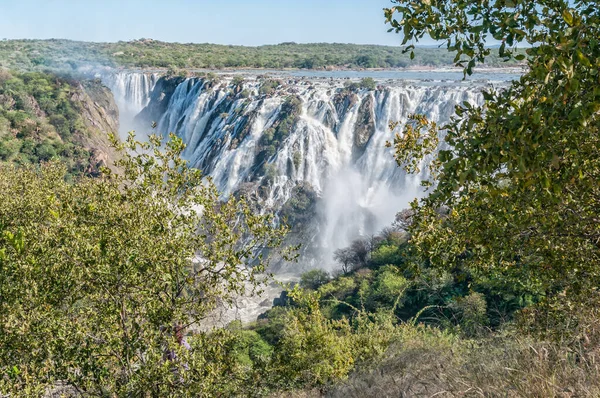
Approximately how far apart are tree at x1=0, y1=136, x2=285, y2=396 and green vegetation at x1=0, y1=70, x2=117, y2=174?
3760cm

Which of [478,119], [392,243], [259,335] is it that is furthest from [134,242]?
[392,243]

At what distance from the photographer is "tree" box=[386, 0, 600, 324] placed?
2975mm

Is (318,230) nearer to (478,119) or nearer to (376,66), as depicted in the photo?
(478,119)


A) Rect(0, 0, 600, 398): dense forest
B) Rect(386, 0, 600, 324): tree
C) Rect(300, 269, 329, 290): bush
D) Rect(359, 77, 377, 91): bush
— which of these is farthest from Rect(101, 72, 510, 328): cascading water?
Rect(386, 0, 600, 324): tree

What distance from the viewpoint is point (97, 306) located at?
23.9 feet

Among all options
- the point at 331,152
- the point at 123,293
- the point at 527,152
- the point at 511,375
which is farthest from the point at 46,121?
the point at 527,152

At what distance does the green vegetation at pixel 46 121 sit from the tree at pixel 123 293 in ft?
123

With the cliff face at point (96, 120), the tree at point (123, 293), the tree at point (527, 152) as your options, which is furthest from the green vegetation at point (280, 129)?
the tree at point (527, 152)

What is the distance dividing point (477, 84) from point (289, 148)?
16.0 meters

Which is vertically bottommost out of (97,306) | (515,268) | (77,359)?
(77,359)

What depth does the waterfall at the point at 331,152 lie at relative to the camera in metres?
40.8

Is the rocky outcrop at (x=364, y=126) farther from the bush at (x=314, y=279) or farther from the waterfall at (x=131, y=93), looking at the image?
the waterfall at (x=131, y=93)

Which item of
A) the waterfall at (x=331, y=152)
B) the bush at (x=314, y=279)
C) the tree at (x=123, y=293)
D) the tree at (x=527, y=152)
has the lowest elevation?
the bush at (x=314, y=279)

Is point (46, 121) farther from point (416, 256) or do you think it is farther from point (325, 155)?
point (416, 256)
